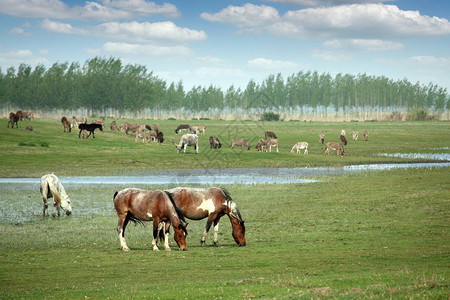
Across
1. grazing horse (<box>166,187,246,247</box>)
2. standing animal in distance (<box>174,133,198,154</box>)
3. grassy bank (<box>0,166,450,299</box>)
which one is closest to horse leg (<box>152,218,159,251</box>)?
grassy bank (<box>0,166,450,299</box>)

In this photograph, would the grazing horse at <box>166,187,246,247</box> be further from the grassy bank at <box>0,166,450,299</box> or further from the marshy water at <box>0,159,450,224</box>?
the marshy water at <box>0,159,450,224</box>

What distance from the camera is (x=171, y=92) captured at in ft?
563

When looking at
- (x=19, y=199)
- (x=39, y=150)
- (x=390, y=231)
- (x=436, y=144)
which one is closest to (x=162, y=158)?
(x=39, y=150)

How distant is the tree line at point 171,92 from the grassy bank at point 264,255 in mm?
108972

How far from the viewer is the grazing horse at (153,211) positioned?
15656mm

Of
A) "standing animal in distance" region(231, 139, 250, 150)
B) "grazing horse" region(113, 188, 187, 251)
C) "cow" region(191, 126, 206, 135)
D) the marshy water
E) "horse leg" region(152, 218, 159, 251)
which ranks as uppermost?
"cow" region(191, 126, 206, 135)

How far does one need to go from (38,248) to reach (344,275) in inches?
375

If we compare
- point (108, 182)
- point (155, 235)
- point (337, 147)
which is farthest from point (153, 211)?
point (337, 147)

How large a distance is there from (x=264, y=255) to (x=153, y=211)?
12.0 feet

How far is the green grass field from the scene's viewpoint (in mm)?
10422

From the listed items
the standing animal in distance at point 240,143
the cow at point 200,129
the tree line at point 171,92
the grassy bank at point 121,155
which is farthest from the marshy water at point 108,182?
the tree line at point 171,92

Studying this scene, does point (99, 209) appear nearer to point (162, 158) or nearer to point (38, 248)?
point (38, 248)

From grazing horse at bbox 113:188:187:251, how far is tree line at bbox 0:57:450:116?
118101 millimetres

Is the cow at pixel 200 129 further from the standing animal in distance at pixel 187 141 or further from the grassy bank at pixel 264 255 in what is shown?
the grassy bank at pixel 264 255
